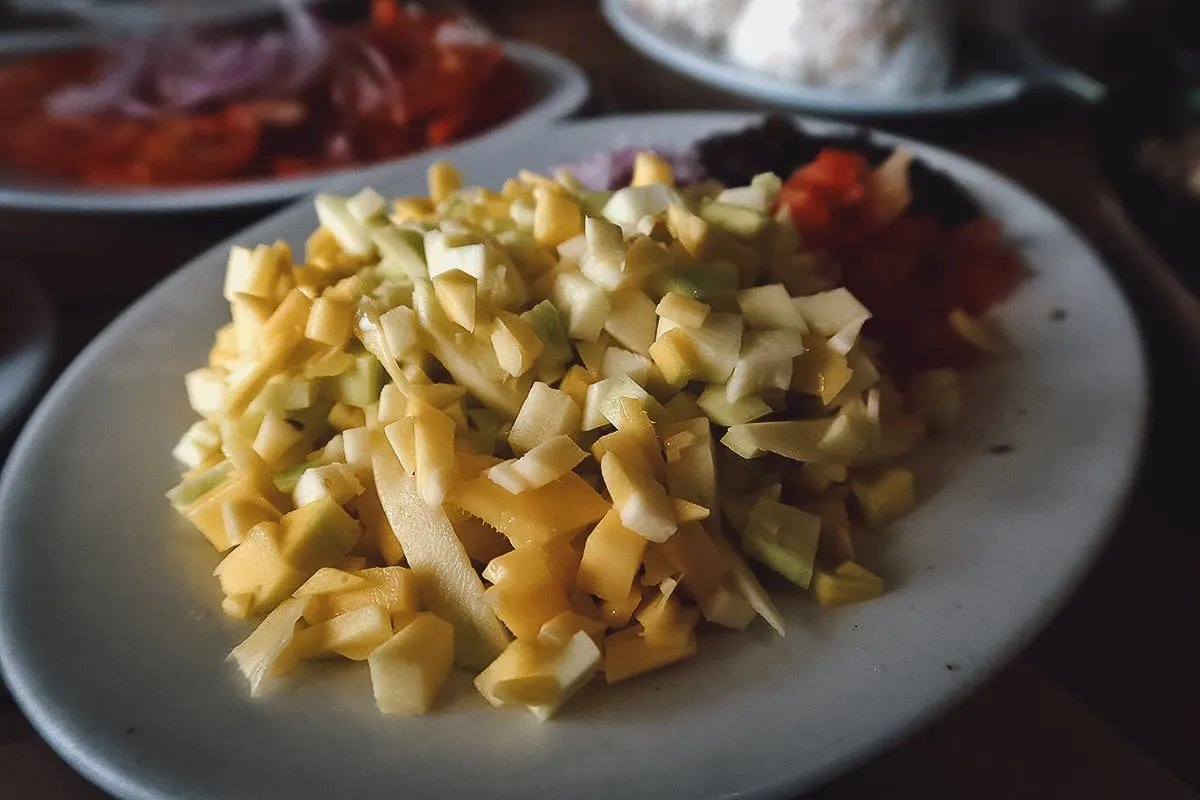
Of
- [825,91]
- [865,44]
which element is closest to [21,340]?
[825,91]

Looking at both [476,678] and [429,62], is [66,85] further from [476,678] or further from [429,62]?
[476,678]

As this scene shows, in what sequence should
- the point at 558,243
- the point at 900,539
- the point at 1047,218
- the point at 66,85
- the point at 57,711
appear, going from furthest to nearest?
1. the point at 66,85
2. the point at 1047,218
3. the point at 558,243
4. the point at 900,539
5. the point at 57,711

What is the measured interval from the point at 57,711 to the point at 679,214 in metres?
0.56

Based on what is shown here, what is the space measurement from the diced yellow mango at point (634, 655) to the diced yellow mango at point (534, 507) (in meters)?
0.08

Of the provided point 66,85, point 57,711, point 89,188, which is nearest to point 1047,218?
point 57,711

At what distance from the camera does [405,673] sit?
0.57 m

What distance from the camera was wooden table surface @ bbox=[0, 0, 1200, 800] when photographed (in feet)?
2.14

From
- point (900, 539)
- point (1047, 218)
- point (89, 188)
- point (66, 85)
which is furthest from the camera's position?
point (66, 85)

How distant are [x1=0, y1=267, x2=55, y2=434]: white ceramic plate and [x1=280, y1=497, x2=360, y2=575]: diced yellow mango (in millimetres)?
403

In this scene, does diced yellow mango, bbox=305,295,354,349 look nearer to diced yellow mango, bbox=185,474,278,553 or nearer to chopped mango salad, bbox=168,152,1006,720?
chopped mango salad, bbox=168,152,1006,720

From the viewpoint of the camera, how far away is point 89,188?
126 cm

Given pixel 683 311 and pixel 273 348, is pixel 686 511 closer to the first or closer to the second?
pixel 683 311

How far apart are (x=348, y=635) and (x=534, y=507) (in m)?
0.15

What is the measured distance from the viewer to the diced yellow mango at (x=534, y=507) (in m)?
0.62
